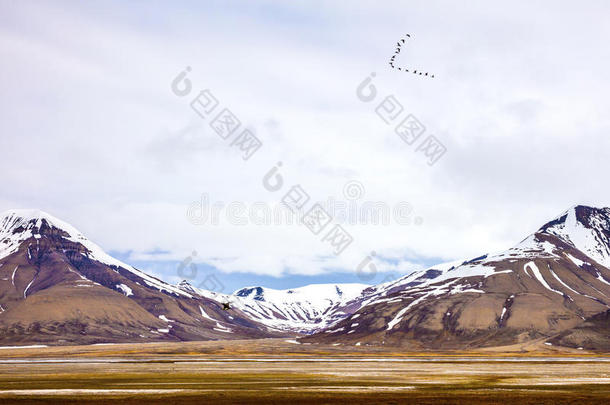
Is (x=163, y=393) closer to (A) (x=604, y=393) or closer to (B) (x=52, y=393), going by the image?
(B) (x=52, y=393)

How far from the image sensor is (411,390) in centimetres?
7231

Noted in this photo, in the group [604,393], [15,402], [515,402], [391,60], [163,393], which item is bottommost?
[604,393]

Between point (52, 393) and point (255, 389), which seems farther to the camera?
point (255, 389)

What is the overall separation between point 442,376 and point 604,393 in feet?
106

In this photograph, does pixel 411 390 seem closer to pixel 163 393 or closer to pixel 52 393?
pixel 163 393

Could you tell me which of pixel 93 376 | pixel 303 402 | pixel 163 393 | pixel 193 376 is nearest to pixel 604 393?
pixel 303 402

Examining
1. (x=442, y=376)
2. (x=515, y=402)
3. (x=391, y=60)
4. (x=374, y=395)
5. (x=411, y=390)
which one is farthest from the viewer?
(x=442, y=376)

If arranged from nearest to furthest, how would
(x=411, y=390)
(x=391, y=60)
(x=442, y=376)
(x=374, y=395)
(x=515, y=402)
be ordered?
(x=515, y=402), (x=374, y=395), (x=411, y=390), (x=391, y=60), (x=442, y=376)

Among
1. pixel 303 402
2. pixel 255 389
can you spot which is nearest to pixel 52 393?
pixel 255 389

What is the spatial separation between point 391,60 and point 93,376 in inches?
2504

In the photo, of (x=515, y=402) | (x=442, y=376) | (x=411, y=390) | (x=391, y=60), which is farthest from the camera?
(x=442, y=376)

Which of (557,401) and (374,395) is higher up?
(374,395)

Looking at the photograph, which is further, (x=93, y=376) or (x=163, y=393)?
(x=93, y=376)

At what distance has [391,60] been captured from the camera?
84.9 meters
